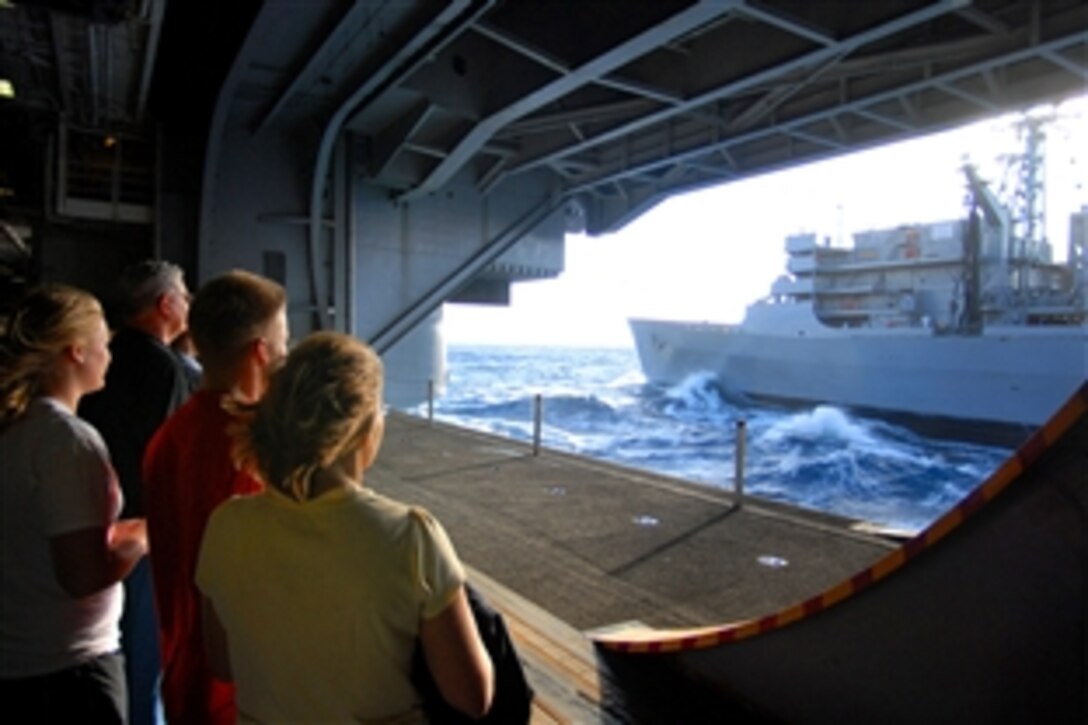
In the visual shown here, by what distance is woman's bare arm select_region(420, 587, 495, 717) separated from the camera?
1.28 m

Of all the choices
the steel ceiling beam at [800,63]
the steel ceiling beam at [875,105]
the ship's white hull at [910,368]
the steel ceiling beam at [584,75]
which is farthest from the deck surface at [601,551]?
the ship's white hull at [910,368]

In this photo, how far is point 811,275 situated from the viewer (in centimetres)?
4047

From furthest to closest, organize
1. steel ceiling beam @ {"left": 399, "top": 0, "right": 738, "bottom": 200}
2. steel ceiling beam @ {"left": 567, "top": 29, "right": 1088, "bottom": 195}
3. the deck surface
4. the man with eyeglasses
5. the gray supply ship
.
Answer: the gray supply ship
steel ceiling beam @ {"left": 567, "top": 29, "right": 1088, "bottom": 195}
steel ceiling beam @ {"left": 399, "top": 0, "right": 738, "bottom": 200}
the deck surface
the man with eyeglasses

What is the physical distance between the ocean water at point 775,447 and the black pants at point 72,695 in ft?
23.8

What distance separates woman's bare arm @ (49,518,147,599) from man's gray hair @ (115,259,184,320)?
1.07m

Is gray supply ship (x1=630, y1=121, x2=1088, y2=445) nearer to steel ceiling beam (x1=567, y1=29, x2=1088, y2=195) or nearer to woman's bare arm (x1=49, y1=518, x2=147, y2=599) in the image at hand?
steel ceiling beam (x1=567, y1=29, x2=1088, y2=195)

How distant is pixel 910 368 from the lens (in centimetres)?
3131

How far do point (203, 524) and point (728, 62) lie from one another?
35.8ft

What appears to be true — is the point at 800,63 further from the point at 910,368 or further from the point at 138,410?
the point at 910,368

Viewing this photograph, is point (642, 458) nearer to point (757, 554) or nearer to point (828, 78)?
point (828, 78)

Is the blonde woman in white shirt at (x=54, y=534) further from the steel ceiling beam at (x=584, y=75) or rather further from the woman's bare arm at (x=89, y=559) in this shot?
the steel ceiling beam at (x=584, y=75)

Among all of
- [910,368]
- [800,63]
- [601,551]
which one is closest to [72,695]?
[601,551]

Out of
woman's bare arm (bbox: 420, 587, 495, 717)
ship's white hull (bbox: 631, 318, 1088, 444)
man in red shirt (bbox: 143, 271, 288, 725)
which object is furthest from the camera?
ship's white hull (bbox: 631, 318, 1088, 444)

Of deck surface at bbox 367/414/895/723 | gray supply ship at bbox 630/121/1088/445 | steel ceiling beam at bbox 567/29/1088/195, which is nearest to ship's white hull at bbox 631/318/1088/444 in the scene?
gray supply ship at bbox 630/121/1088/445
